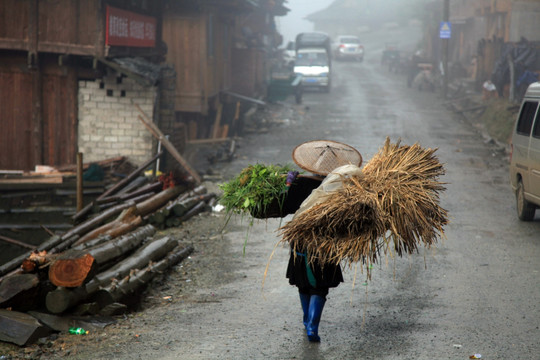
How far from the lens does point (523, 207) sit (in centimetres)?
1126

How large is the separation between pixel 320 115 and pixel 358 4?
56290 mm

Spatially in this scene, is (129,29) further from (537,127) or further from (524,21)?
(524,21)

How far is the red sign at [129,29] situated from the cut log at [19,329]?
902 cm

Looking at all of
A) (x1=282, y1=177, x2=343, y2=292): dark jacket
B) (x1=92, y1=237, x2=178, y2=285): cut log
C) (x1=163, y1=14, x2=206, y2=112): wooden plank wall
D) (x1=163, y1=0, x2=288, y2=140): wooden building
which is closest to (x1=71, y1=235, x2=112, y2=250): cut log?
(x1=92, y1=237, x2=178, y2=285): cut log

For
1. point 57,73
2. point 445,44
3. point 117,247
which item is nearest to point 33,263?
point 117,247

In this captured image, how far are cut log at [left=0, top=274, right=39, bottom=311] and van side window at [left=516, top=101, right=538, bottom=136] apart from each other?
25.8ft

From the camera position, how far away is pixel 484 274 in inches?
329

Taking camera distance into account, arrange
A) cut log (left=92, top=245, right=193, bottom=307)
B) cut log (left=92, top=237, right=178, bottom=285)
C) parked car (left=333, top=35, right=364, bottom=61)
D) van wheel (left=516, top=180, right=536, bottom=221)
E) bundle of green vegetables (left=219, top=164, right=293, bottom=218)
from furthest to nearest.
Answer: parked car (left=333, top=35, right=364, bottom=61) < van wheel (left=516, top=180, right=536, bottom=221) < cut log (left=92, top=237, right=178, bottom=285) < cut log (left=92, top=245, right=193, bottom=307) < bundle of green vegetables (left=219, top=164, right=293, bottom=218)

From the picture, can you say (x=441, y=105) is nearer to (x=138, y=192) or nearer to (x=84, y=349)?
(x=138, y=192)

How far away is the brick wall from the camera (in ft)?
50.9

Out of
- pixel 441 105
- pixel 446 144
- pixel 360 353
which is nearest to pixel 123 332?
pixel 360 353

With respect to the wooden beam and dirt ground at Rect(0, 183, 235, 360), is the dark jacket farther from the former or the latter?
the wooden beam

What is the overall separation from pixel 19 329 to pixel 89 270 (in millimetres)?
889

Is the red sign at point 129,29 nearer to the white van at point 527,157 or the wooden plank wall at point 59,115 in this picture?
the wooden plank wall at point 59,115
